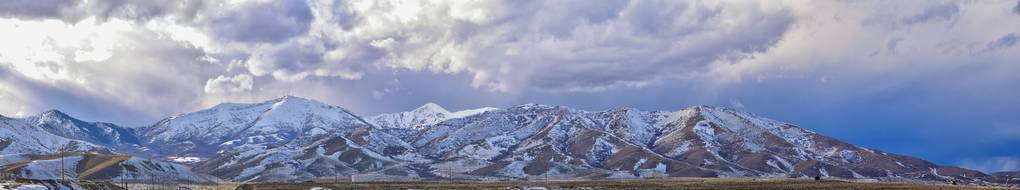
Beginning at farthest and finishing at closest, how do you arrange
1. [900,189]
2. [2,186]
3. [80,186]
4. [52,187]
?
1. [900,189]
2. [80,186]
3. [52,187]
4. [2,186]

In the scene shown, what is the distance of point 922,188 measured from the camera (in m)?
188

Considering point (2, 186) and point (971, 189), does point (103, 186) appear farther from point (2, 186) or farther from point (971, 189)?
point (971, 189)

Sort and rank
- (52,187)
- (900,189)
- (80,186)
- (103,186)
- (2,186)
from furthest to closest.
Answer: (900,189) < (103,186) < (80,186) < (52,187) < (2,186)

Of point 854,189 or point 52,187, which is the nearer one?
point 52,187

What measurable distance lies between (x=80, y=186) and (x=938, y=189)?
178 m

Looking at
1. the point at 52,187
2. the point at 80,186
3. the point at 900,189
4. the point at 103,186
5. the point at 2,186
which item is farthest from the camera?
the point at 900,189

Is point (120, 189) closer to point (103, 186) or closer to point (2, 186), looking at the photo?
point (103, 186)

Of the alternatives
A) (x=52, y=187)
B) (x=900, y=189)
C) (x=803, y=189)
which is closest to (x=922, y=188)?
(x=900, y=189)

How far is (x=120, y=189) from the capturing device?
19125 centimetres

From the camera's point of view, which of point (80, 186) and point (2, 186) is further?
point (80, 186)

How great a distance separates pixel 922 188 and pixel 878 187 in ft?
39.2

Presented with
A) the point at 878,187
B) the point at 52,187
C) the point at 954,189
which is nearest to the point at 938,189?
the point at 954,189

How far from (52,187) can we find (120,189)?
4336 centimetres

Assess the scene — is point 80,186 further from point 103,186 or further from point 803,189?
point 803,189
